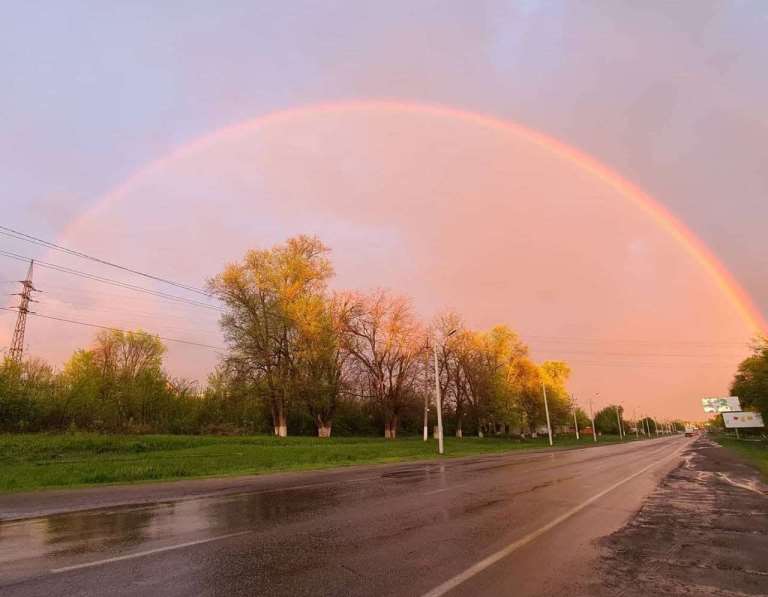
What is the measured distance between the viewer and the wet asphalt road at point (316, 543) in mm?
5695

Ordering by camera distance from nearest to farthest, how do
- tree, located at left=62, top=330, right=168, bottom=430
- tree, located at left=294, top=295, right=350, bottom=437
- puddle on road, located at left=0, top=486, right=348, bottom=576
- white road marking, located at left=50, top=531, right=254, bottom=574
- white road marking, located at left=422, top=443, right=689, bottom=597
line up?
white road marking, located at left=422, top=443, right=689, bottom=597 < white road marking, located at left=50, top=531, right=254, bottom=574 < puddle on road, located at left=0, top=486, right=348, bottom=576 < tree, located at left=62, top=330, right=168, bottom=430 < tree, located at left=294, top=295, right=350, bottom=437

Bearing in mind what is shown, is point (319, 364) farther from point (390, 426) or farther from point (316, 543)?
point (316, 543)

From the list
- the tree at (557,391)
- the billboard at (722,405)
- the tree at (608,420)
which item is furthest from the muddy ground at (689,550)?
the tree at (608,420)

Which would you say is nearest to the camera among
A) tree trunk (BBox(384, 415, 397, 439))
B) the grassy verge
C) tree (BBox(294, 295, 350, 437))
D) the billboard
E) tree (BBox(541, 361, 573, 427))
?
the grassy verge

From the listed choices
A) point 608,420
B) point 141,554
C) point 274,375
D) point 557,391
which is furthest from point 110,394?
point 608,420

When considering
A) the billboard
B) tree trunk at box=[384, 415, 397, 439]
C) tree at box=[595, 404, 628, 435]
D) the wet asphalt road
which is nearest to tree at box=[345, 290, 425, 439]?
tree trunk at box=[384, 415, 397, 439]

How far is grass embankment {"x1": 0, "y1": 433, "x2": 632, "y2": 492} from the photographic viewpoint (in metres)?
19.5

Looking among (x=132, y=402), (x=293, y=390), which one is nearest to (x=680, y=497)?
(x=293, y=390)

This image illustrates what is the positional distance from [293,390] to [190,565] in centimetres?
3941

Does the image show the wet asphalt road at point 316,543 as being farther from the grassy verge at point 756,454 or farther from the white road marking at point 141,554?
the grassy verge at point 756,454

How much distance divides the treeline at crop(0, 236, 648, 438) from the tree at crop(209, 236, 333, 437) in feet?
0.33

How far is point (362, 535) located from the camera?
8312 mm

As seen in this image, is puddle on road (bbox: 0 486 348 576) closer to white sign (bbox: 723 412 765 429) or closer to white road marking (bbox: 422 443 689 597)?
white road marking (bbox: 422 443 689 597)

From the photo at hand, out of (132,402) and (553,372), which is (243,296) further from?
(553,372)
